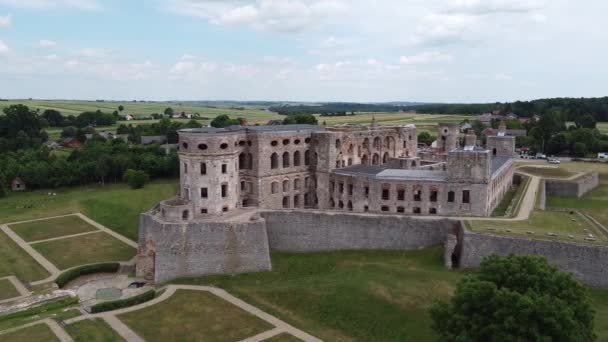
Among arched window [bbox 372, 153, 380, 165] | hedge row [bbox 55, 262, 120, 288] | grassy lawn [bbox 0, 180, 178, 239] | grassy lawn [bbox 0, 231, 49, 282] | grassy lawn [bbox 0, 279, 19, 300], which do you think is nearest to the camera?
grassy lawn [bbox 0, 279, 19, 300]

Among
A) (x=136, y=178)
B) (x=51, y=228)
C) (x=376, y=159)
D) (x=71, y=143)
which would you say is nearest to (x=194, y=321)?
(x=51, y=228)

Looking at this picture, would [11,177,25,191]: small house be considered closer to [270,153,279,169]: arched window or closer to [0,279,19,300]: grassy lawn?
[0,279,19,300]: grassy lawn

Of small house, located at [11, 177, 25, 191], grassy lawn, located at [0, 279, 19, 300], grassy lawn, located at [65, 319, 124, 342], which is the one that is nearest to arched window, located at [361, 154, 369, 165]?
grassy lawn, located at [65, 319, 124, 342]

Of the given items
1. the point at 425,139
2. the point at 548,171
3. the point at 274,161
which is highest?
the point at 274,161

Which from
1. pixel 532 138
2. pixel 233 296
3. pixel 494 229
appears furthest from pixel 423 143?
pixel 233 296

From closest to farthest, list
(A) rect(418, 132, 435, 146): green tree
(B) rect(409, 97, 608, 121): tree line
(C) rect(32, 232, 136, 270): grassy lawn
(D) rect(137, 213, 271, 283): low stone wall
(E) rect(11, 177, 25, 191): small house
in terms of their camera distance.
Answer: (D) rect(137, 213, 271, 283): low stone wall < (C) rect(32, 232, 136, 270): grassy lawn < (E) rect(11, 177, 25, 191): small house < (A) rect(418, 132, 435, 146): green tree < (B) rect(409, 97, 608, 121): tree line

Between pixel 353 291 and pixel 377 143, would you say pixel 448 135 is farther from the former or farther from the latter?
pixel 353 291

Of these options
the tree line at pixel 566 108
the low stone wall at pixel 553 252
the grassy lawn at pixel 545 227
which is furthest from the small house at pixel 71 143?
the tree line at pixel 566 108

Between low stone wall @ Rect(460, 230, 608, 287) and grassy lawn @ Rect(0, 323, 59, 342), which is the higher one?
low stone wall @ Rect(460, 230, 608, 287)
